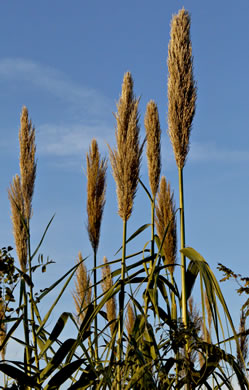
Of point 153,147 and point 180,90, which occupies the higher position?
point 180,90

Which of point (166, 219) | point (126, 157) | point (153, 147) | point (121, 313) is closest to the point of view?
point (121, 313)

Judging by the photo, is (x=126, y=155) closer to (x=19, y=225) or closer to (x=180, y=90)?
(x=180, y=90)

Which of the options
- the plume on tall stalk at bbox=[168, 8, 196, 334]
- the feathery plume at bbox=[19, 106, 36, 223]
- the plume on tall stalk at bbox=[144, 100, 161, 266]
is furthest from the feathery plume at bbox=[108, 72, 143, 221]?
the feathery plume at bbox=[19, 106, 36, 223]

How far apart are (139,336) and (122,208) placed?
3.25ft

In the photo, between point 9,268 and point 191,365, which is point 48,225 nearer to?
point 9,268

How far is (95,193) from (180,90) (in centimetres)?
129

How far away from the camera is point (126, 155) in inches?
159

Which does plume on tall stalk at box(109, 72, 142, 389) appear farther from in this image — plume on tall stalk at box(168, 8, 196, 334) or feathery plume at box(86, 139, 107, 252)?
feathery plume at box(86, 139, 107, 252)

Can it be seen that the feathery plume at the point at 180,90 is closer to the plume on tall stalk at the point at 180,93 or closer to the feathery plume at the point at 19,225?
the plume on tall stalk at the point at 180,93

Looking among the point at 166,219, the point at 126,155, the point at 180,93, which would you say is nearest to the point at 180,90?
the point at 180,93

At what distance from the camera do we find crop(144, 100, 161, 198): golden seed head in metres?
4.57

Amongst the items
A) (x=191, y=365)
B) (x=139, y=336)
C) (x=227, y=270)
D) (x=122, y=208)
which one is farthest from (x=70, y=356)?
(x=227, y=270)

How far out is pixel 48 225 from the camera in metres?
3.79

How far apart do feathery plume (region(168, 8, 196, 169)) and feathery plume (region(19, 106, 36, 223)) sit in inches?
49.0
